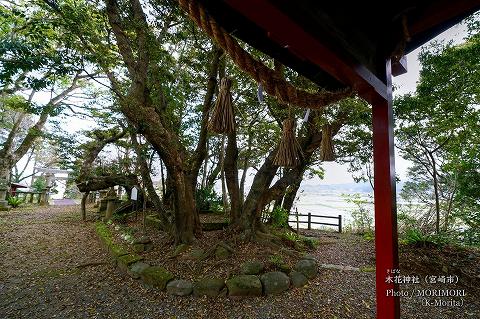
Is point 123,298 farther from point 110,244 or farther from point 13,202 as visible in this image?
point 13,202

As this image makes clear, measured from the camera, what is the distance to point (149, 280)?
3.23 m

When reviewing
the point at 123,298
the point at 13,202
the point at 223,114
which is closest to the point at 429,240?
the point at 223,114

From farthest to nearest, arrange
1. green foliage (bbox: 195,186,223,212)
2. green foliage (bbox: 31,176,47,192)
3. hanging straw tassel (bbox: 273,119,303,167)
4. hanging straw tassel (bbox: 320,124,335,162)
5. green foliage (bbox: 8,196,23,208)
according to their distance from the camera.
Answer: green foliage (bbox: 31,176,47,192) < green foliage (bbox: 8,196,23,208) < green foliage (bbox: 195,186,223,212) < hanging straw tassel (bbox: 320,124,335,162) < hanging straw tassel (bbox: 273,119,303,167)

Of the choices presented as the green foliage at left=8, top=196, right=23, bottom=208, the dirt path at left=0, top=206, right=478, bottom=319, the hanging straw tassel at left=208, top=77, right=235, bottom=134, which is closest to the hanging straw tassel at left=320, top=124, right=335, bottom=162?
the hanging straw tassel at left=208, top=77, right=235, bottom=134

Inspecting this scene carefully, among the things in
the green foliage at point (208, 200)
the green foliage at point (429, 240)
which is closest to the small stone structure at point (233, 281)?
the green foliage at point (429, 240)

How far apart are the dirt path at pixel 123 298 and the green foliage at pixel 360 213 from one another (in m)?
4.32

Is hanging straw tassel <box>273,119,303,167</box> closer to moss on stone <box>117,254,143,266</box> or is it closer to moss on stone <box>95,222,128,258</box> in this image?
moss on stone <box>117,254,143,266</box>

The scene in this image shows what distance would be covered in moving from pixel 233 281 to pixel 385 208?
2.34m

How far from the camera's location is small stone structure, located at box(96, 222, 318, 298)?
293 centimetres

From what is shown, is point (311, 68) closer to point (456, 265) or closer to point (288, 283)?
point (288, 283)

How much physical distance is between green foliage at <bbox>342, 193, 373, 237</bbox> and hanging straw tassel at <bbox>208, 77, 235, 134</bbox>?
311 inches

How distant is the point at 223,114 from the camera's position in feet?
4.85

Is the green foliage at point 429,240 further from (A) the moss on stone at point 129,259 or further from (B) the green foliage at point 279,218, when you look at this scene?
(A) the moss on stone at point 129,259

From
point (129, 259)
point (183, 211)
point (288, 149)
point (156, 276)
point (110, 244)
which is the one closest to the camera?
point (288, 149)
